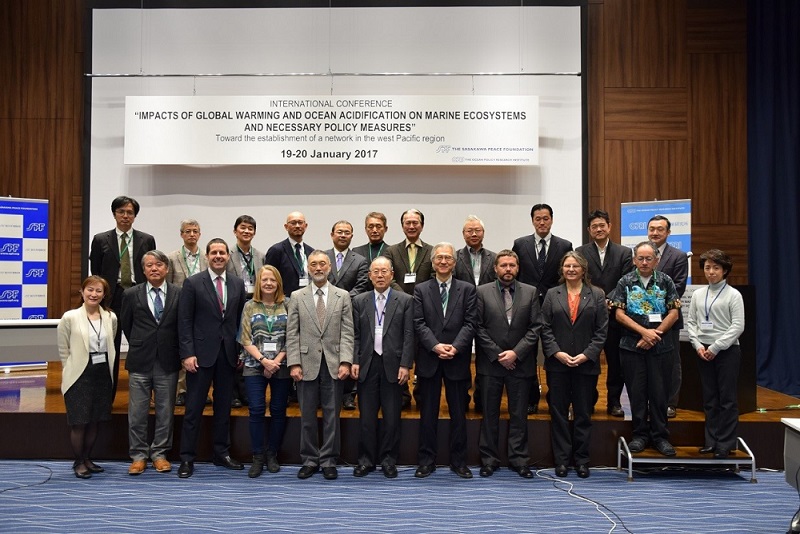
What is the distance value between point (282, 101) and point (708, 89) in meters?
4.58

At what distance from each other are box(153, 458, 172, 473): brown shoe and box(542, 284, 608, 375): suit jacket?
253cm

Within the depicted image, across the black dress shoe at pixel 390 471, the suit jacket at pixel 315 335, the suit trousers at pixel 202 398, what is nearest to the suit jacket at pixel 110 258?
the suit trousers at pixel 202 398

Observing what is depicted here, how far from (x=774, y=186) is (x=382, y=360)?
17.7 ft

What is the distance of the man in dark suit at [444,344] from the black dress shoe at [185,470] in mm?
1446

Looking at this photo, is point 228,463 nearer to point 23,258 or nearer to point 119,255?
point 119,255

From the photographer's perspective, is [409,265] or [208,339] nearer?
[208,339]

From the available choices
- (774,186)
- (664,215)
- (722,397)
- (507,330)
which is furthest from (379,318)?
(774,186)

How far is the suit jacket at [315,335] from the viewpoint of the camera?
4.70 metres

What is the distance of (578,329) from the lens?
4.75m

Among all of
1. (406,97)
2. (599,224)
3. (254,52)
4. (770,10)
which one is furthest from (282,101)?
(770,10)

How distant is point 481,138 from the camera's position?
7527 millimetres

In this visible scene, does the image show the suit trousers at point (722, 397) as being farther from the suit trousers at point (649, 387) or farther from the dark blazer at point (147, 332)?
the dark blazer at point (147, 332)

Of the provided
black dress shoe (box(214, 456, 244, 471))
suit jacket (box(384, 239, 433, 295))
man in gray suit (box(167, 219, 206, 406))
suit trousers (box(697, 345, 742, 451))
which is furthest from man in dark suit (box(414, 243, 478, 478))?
man in gray suit (box(167, 219, 206, 406))

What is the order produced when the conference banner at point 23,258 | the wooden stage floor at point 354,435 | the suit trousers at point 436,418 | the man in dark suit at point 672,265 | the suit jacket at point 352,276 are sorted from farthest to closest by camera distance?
the conference banner at point 23,258, the suit jacket at point 352,276, the man in dark suit at point 672,265, the wooden stage floor at point 354,435, the suit trousers at point 436,418
